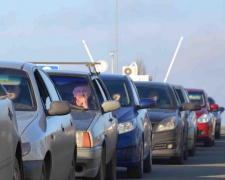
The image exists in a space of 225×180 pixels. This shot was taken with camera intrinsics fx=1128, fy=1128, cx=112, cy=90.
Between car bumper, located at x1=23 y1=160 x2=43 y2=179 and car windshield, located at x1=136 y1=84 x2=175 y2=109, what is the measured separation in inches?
540

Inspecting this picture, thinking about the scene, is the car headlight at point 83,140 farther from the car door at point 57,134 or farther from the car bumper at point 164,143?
the car bumper at point 164,143

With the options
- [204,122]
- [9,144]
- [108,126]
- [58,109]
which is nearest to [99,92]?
[108,126]

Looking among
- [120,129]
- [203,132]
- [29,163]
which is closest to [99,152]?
[120,129]

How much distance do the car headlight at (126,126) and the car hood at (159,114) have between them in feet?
15.6

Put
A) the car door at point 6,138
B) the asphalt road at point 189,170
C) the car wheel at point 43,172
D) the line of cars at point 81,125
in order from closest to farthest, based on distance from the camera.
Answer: the car door at point 6,138 < the line of cars at point 81,125 < the car wheel at point 43,172 < the asphalt road at point 189,170

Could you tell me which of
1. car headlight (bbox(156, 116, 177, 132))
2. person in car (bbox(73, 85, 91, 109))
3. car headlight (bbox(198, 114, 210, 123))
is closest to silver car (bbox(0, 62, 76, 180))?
person in car (bbox(73, 85, 91, 109))

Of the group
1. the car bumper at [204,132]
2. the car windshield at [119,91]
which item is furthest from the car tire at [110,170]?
the car bumper at [204,132]

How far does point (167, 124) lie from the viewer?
22.1 metres

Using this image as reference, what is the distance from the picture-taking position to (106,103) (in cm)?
1498

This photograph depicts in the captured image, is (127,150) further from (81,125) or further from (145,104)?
(81,125)

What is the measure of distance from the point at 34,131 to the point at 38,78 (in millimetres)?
1741

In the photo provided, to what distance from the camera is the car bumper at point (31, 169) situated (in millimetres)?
9461

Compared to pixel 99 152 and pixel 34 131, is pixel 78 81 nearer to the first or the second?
pixel 99 152

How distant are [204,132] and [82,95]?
1954cm
